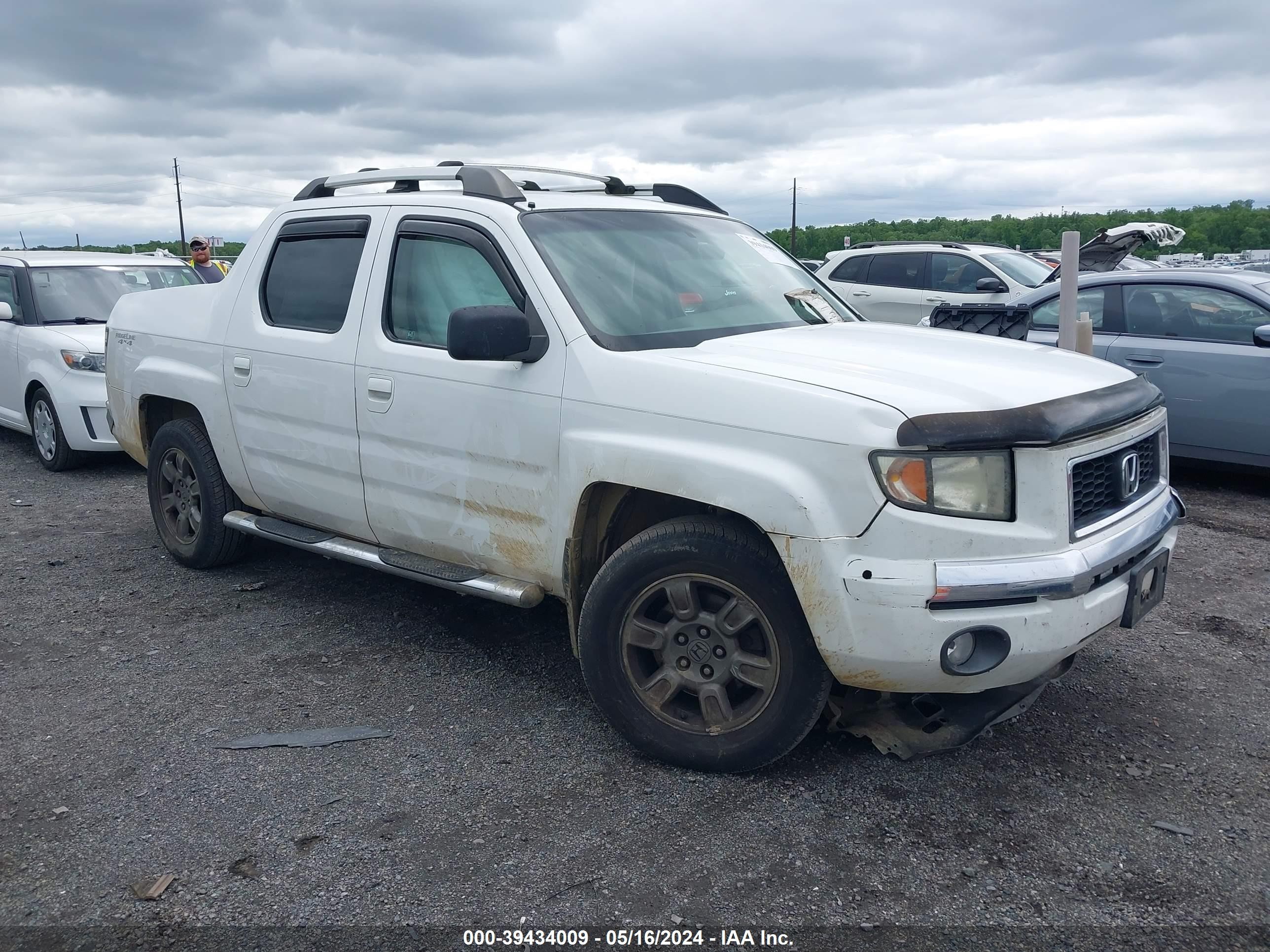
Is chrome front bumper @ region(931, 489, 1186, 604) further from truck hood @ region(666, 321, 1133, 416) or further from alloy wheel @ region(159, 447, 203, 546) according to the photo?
alloy wheel @ region(159, 447, 203, 546)

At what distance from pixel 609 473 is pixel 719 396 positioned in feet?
1.54

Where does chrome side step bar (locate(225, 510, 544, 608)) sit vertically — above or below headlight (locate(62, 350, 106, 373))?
below

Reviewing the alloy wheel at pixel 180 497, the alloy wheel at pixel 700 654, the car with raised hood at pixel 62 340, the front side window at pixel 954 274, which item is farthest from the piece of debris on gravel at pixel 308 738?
the front side window at pixel 954 274

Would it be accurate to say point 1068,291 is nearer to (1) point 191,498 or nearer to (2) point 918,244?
(1) point 191,498

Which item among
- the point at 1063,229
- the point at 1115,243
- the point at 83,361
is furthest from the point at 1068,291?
the point at 1063,229

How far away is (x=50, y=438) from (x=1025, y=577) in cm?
831

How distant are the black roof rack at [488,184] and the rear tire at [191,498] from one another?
1393mm

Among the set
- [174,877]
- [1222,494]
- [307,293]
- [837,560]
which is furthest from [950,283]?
[174,877]

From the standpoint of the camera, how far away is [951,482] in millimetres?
2996

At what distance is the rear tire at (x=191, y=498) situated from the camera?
→ 5402 mm

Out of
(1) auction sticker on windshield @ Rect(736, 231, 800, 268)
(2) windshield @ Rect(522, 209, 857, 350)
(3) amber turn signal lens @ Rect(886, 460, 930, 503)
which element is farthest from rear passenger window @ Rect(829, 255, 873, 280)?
(3) amber turn signal lens @ Rect(886, 460, 930, 503)

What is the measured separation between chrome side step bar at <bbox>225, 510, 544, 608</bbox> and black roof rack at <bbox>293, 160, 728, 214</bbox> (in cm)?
146

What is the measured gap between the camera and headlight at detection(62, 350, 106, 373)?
8438mm

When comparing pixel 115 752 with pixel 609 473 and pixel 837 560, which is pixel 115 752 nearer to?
pixel 609 473
